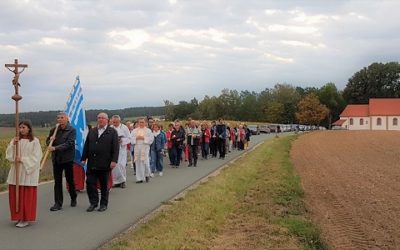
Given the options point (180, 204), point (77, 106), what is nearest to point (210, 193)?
point (180, 204)

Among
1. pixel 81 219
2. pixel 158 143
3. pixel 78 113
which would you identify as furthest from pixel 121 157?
pixel 81 219

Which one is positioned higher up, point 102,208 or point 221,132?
point 221,132

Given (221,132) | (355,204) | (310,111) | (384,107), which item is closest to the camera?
(355,204)

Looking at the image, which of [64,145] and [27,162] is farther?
[64,145]

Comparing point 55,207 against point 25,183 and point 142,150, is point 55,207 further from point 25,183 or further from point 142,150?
point 142,150

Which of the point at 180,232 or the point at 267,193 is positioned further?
the point at 267,193

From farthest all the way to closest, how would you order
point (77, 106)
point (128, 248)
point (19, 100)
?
point (77, 106) → point (19, 100) → point (128, 248)

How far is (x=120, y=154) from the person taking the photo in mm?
14836

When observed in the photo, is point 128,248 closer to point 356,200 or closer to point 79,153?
point 79,153

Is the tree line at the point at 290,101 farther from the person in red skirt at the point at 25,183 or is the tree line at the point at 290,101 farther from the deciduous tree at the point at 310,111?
the person in red skirt at the point at 25,183

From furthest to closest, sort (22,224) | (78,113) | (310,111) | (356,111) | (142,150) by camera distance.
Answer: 1. (356,111)
2. (310,111)
3. (142,150)
4. (78,113)
5. (22,224)

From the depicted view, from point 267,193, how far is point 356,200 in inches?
86.5

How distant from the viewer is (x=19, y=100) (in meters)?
9.69

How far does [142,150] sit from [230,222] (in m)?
6.36
